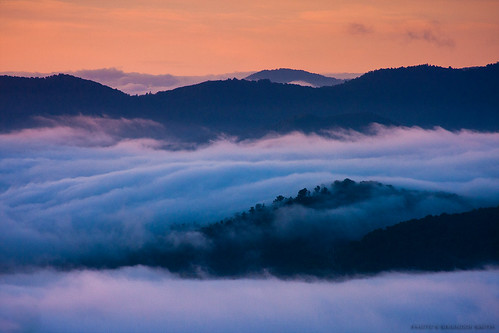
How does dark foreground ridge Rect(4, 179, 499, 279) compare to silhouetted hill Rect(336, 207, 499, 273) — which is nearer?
silhouetted hill Rect(336, 207, 499, 273)

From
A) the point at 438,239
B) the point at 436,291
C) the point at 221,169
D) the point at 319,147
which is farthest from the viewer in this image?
the point at 319,147

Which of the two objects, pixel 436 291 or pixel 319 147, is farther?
pixel 319 147

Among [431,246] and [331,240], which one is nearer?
[431,246]

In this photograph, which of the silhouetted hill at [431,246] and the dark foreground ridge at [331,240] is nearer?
the silhouetted hill at [431,246]

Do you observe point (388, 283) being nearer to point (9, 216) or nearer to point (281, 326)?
point (281, 326)

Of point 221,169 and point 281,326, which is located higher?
point 221,169

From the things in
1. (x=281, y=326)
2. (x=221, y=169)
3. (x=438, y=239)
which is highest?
(x=221, y=169)

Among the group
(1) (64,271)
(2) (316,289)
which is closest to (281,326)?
(2) (316,289)

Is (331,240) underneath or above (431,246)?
above
